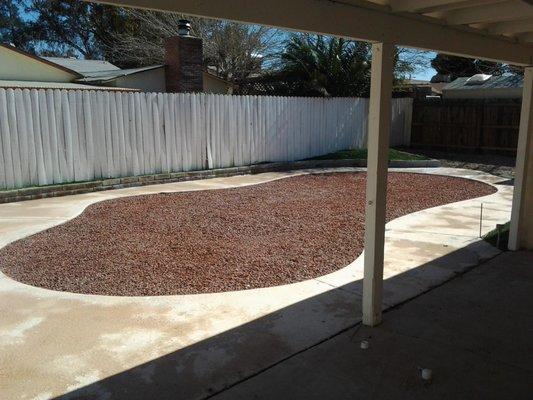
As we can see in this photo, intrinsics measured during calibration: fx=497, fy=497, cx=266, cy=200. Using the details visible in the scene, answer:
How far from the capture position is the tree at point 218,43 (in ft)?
78.4

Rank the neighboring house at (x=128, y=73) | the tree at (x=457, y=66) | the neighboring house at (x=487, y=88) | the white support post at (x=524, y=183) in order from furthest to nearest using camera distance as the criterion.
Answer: the tree at (x=457, y=66), the neighboring house at (x=487, y=88), the neighboring house at (x=128, y=73), the white support post at (x=524, y=183)

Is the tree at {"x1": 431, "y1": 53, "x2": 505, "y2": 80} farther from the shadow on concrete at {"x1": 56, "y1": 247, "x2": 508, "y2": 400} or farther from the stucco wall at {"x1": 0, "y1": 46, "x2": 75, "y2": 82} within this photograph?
the shadow on concrete at {"x1": 56, "y1": 247, "x2": 508, "y2": 400}

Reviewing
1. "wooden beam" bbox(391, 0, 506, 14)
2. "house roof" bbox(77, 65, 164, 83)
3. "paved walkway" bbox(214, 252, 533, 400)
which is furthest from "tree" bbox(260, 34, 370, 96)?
"wooden beam" bbox(391, 0, 506, 14)

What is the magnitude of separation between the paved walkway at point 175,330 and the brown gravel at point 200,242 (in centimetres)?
35

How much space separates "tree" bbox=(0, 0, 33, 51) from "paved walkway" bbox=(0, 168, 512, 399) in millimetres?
36539

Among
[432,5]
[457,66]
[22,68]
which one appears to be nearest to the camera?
[432,5]

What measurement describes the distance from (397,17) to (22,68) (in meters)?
16.6

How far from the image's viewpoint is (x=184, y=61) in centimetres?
1795

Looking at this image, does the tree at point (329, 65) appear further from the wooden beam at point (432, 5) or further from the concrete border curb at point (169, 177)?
the wooden beam at point (432, 5)

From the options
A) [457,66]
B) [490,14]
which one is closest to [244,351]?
[490,14]

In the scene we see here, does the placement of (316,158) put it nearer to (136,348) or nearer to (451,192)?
(451,192)

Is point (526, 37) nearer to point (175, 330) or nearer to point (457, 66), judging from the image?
point (175, 330)

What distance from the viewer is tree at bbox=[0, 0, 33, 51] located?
1409 inches

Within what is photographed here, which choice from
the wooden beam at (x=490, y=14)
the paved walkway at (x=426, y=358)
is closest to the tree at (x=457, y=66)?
the wooden beam at (x=490, y=14)
